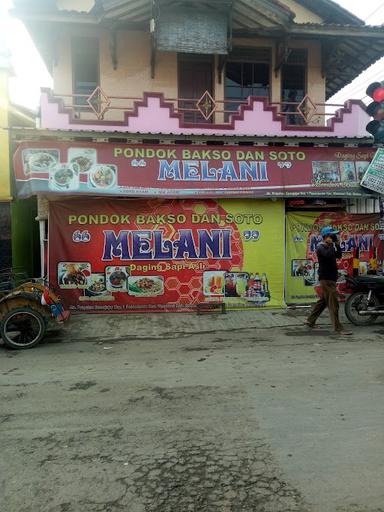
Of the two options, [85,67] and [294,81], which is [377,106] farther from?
[85,67]

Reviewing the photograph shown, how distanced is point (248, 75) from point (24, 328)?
9.58m

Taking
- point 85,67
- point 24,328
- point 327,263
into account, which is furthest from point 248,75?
point 24,328

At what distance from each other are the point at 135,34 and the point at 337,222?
737 centimetres

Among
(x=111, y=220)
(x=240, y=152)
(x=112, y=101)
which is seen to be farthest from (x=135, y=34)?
(x=111, y=220)

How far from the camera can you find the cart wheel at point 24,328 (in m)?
7.94

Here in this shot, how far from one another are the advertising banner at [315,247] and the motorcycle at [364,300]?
2.30 meters

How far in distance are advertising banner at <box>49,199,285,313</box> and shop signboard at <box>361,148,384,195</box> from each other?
7.13 ft

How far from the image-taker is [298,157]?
37.4ft

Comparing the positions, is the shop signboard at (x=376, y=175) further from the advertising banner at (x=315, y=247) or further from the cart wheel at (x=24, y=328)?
the cart wheel at (x=24, y=328)

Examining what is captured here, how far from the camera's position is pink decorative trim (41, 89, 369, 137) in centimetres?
1092

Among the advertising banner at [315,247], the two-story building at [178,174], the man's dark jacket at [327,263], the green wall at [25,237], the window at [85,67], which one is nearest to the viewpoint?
the man's dark jacket at [327,263]

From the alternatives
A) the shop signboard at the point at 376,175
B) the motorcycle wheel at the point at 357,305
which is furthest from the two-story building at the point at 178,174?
the motorcycle wheel at the point at 357,305

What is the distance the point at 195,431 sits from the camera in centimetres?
427

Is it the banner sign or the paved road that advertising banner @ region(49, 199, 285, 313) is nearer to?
the banner sign
